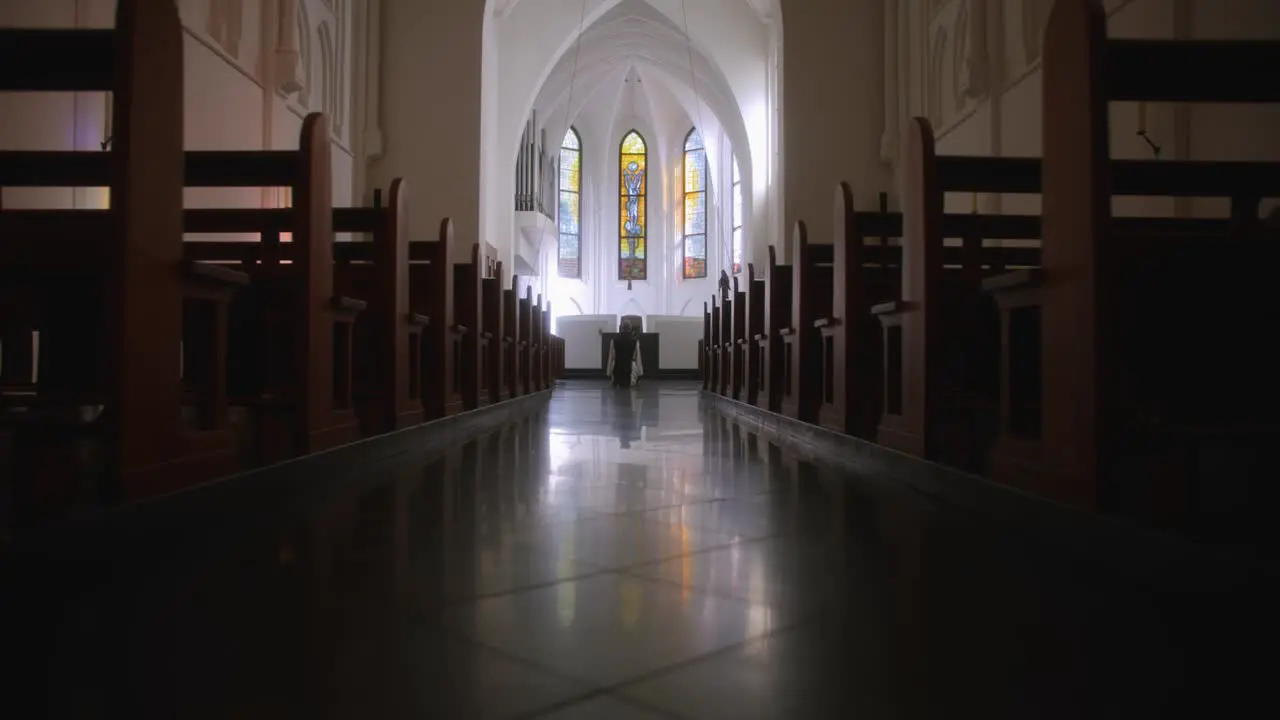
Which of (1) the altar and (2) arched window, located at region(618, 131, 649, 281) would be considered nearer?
(1) the altar

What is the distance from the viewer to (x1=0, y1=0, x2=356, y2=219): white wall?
4219 mm

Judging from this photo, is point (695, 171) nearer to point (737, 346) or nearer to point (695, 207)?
point (695, 207)

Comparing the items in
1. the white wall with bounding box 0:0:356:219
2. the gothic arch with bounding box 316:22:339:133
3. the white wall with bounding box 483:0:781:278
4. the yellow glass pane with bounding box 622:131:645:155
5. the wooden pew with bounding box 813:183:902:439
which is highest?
the yellow glass pane with bounding box 622:131:645:155

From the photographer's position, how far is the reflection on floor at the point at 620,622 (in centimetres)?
90

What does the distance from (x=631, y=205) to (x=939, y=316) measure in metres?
17.8

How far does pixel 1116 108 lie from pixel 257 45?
651 cm

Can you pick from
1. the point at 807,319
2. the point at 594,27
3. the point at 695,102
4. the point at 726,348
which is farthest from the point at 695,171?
the point at 807,319

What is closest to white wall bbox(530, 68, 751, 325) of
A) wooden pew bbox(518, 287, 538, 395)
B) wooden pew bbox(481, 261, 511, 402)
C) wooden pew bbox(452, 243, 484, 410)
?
wooden pew bbox(518, 287, 538, 395)

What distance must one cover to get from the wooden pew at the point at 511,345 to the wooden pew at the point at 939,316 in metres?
4.15

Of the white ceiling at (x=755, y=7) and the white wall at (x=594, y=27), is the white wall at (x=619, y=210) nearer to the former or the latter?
the white wall at (x=594, y=27)

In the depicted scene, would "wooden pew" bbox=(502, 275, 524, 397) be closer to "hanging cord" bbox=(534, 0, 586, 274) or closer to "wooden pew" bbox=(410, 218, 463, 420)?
"wooden pew" bbox=(410, 218, 463, 420)

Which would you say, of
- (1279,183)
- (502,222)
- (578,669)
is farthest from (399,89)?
(578,669)

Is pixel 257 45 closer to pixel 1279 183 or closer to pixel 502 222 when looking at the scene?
pixel 502 222

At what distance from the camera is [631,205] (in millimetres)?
19875
